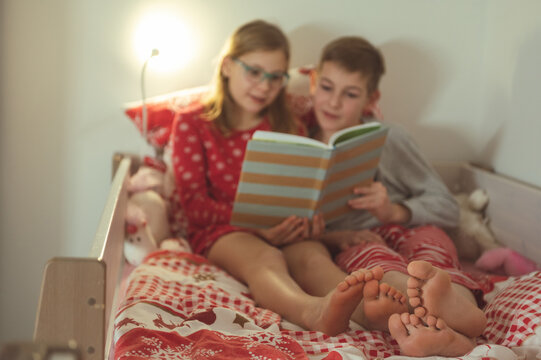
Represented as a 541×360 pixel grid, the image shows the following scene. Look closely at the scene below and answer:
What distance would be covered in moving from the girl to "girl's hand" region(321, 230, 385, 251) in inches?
4.0

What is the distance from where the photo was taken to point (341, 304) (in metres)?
0.88

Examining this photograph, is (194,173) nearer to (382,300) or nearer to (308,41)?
(308,41)

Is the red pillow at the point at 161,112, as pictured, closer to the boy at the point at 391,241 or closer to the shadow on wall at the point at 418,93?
the boy at the point at 391,241

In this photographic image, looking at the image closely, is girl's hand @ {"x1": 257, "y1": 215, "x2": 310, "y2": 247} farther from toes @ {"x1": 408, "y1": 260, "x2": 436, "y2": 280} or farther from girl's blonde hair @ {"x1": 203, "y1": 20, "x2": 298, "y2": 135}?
toes @ {"x1": 408, "y1": 260, "x2": 436, "y2": 280}

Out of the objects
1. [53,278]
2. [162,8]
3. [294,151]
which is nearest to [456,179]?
[294,151]

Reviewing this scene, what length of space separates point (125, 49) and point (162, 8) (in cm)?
15

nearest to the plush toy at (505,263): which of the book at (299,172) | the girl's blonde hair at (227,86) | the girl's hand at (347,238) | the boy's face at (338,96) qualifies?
the girl's hand at (347,238)

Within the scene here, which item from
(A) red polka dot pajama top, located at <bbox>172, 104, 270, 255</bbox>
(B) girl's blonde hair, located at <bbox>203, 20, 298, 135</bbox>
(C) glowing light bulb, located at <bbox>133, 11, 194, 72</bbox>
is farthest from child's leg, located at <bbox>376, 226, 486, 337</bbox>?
(C) glowing light bulb, located at <bbox>133, 11, 194, 72</bbox>

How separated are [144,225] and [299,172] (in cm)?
39

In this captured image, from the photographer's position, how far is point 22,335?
5.57 ft

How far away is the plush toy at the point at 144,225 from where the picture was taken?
1312 mm

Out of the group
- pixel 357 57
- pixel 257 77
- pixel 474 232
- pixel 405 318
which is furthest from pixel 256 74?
pixel 405 318

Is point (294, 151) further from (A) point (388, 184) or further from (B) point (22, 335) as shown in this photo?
(B) point (22, 335)

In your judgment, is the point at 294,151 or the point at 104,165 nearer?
the point at 294,151
